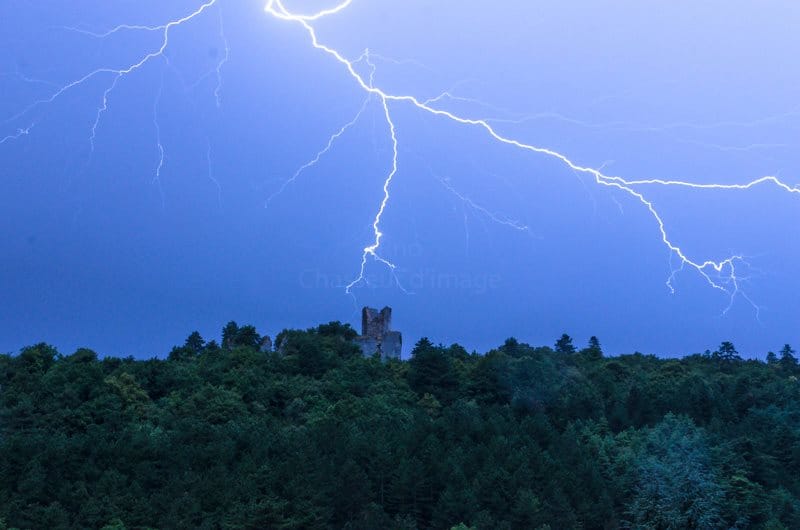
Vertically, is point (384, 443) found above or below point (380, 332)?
below

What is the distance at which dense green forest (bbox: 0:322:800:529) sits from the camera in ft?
92.6

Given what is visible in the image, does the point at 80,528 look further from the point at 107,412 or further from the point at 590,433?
the point at 590,433

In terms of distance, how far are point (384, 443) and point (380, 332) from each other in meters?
25.1

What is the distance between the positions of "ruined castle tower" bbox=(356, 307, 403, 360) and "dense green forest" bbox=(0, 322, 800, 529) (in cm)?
486

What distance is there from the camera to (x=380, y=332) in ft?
188

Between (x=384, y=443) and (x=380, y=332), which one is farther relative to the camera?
(x=380, y=332)

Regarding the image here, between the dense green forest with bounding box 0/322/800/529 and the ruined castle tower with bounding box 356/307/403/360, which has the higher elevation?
the ruined castle tower with bounding box 356/307/403/360

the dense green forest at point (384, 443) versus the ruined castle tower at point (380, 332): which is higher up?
the ruined castle tower at point (380, 332)

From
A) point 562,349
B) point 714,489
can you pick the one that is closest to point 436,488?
point 714,489

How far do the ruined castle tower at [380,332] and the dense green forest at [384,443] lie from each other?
4.86 meters

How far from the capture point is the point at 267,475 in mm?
29375

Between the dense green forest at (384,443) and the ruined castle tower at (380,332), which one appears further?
the ruined castle tower at (380,332)

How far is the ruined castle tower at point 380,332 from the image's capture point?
5684 centimetres

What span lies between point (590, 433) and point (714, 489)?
639 cm
